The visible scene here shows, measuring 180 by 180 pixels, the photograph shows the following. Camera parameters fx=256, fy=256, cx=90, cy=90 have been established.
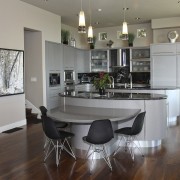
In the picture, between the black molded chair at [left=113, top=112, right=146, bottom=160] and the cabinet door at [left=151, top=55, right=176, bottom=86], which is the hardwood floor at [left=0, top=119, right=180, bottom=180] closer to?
the black molded chair at [left=113, top=112, right=146, bottom=160]

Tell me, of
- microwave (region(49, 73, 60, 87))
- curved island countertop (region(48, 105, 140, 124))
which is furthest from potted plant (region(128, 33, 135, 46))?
curved island countertop (region(48, 105, 140, 124))

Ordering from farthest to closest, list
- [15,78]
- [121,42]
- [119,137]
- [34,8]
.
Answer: [121,42]
[34,8]
[15,78]
[119,137]

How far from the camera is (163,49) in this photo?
27.7ft

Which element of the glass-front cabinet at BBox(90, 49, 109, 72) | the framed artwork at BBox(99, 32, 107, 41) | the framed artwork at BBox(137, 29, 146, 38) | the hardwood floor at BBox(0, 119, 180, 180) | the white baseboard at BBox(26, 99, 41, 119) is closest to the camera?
the hardwood floor at BBox(0, 119, 180, 180)

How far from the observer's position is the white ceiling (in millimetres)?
6766

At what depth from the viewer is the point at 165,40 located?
9211 mm

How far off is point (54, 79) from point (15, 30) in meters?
2.03

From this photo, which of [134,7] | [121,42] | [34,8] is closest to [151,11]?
[134,7]

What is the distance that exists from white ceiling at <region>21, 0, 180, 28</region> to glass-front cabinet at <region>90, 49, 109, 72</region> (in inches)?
54.7

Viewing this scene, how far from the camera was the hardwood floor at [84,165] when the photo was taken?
11.7 ft

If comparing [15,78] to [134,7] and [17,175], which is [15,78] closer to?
[17,175]

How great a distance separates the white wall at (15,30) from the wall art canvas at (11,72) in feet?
0.47

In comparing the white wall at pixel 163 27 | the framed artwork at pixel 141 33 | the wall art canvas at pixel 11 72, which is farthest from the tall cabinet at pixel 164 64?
the wall art canvas at pixel 11 72

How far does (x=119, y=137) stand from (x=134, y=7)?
4147 mm
